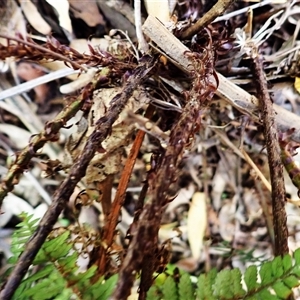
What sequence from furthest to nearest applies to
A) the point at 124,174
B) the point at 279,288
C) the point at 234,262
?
the point at 234,262 < the point at 124,174 < the point at 279,288

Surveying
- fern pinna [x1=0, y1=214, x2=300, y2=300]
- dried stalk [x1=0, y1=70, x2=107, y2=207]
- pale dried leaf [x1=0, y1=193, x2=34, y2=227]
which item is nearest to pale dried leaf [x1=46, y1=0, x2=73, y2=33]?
dried stalk [x1=0, y1=70, x2=107, y2=207]

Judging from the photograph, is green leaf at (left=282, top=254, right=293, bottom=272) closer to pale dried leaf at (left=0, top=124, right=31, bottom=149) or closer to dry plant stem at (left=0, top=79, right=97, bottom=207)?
dry plant stem at (left=0, top=79, right=97, bottom=207)

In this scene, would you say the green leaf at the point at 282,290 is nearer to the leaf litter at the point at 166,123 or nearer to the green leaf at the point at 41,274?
the leaf litter at the point at 166,123

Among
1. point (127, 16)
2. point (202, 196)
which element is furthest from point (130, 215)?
point (127, 16)

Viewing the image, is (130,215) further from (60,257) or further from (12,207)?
(60,257)

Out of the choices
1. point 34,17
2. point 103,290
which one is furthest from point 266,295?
point 34,17

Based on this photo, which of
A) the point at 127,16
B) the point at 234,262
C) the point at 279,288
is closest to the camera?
the point at 279,288
